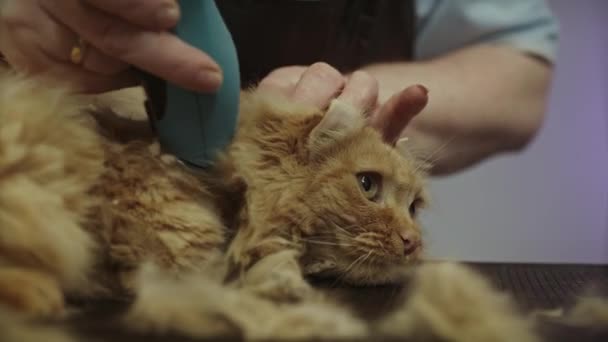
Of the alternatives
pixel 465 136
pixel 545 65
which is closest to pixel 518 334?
pixel 465 136

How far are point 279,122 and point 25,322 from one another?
0.45 metres

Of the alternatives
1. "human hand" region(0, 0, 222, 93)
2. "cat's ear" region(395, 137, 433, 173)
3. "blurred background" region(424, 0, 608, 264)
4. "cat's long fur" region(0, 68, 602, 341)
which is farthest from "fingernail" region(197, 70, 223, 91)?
"blurred background" region(424, 0, 608, 264)

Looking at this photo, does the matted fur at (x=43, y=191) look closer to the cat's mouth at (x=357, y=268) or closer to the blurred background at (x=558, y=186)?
the cat's mouth at (x=357, y=268)

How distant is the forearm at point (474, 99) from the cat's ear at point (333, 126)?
0.53 metres

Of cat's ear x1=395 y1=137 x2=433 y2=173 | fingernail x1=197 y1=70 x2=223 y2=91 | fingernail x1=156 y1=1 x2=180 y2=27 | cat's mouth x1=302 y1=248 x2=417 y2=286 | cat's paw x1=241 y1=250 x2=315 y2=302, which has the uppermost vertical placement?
fingernail x1=156 y1=1 x2=180 y2=27

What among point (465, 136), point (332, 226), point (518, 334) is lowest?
point (465, 136)

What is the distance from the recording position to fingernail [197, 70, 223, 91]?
66 cm

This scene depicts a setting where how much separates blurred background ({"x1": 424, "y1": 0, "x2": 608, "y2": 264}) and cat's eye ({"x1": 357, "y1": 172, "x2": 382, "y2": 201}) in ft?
3.98

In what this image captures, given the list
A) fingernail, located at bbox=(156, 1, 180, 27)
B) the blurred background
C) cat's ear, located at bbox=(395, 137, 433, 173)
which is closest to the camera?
fingernail, located at bbox=(156, 1, 180, 27)

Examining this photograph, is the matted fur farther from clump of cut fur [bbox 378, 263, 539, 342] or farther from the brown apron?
the brown apron

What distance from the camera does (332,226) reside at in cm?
81

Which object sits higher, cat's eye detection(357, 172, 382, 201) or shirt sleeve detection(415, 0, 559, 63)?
shirt sleeve detection(415, 0, 559, 63)

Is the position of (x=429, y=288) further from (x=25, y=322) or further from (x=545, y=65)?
(x=545, y=65)

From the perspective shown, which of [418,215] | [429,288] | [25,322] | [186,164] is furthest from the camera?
[418,215]
